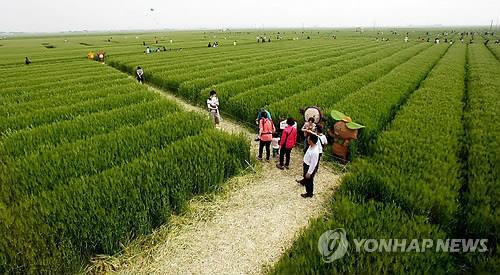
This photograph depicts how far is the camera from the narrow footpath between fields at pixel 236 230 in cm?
449

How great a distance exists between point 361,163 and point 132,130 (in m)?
6.51

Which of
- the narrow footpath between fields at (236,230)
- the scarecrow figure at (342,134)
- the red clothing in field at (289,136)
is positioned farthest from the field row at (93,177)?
the scarecrow figure at (342,134)

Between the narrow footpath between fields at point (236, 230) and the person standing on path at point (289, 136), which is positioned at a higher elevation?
the person standing on path at point (289, 136)

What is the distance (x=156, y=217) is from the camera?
534 centimetres

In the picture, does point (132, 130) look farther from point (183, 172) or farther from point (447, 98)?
point (447, 98)

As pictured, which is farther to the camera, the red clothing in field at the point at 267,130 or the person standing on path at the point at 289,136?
the red clothing in field at the point at 267,130

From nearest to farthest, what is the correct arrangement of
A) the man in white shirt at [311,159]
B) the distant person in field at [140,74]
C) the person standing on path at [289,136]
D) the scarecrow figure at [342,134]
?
the man in white shirt at [311,159] → the person standing on path at [289,136] → the scarecrow figure at [342,134] → the distant person in field at [140,74]

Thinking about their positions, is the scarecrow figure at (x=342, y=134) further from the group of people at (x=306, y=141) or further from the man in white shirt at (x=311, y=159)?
the man in white shirt at (x=311, y=159)
